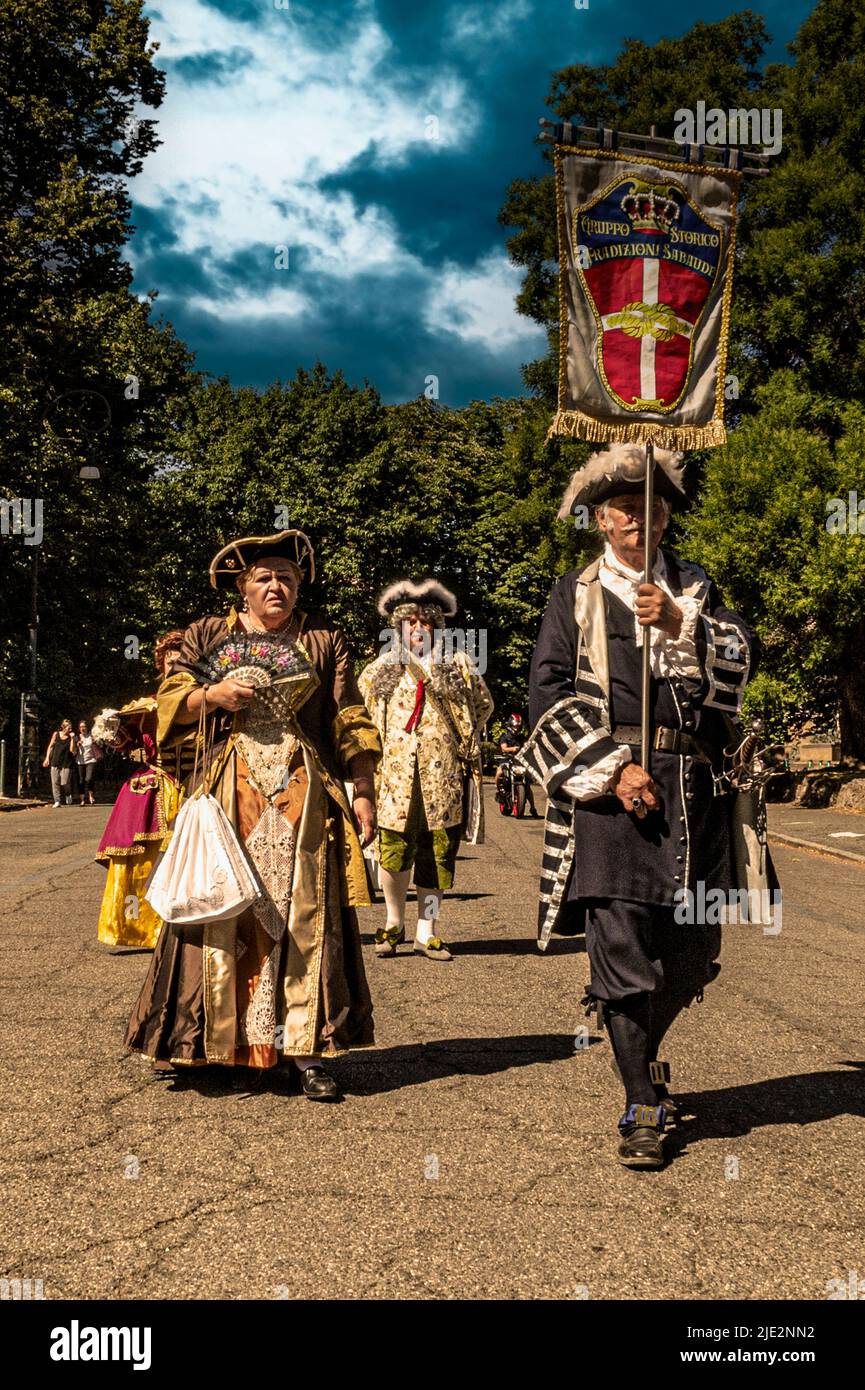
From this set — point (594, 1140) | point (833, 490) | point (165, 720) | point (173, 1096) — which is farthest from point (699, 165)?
point (833, 490)

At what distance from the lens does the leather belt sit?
4258mm

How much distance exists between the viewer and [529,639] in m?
40.9

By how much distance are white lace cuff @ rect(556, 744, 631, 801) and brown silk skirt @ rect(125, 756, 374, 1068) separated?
125 cm

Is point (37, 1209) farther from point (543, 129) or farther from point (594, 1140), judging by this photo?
point (543, 129)

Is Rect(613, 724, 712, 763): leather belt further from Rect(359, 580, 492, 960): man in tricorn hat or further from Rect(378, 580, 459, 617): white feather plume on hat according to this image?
Rect(378, 580, 459, 617): white feather plume on hat

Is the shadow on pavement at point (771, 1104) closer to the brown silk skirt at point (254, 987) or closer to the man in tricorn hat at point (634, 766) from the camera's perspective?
the man in tricorn hat at point (634, 766)

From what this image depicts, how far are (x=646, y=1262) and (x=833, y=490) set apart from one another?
21.2 metres

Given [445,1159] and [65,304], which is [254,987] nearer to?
[445,1159]

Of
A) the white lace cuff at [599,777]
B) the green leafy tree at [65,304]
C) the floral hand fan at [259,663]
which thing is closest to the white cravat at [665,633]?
the white lace cuff at [599,777]

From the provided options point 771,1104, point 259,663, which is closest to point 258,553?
point 259,663

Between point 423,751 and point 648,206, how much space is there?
440 cm

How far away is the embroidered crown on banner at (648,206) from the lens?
487 cm

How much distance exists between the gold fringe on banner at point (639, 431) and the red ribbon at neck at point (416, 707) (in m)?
4.10

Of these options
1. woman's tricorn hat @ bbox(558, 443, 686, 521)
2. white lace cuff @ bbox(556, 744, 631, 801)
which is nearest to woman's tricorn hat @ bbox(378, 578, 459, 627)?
woman's tricorn hat @ bbox(558, 443, 686, 521)
